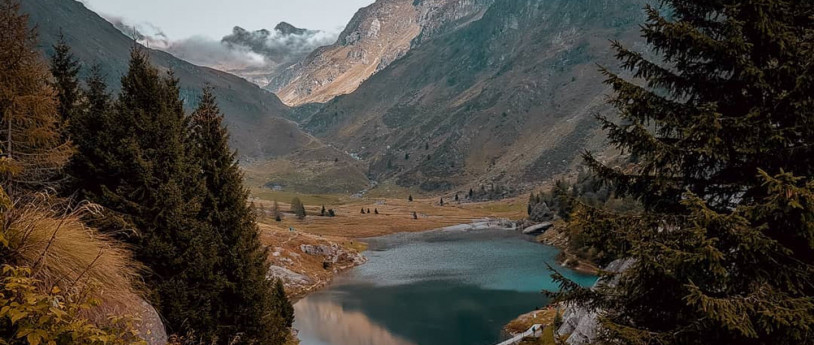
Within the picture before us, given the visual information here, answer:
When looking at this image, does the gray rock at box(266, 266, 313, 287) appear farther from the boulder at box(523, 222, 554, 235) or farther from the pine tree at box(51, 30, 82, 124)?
the boulder at box(523, 222, 554, 235)

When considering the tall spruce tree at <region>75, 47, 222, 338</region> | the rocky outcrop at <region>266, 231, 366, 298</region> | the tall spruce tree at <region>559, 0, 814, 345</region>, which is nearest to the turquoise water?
the rocky outcrop at <region>266, 231, 366, 298</region>

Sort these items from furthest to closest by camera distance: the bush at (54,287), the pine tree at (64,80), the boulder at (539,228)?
the boulder at (539,228), the pine tree at (64,80), the bush at (54,287)

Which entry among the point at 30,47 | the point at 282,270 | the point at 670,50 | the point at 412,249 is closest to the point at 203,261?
the point at 30,47

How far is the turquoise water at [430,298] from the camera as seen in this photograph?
60.7 m

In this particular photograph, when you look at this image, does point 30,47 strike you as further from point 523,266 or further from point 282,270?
point 523,266

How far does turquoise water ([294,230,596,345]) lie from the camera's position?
6066cm

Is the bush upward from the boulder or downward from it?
upward

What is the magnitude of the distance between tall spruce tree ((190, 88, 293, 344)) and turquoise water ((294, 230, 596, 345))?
39212 mm

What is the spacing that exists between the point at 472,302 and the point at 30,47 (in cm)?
6854

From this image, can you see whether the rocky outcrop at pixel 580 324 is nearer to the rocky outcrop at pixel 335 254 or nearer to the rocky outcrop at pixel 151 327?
the rocky outcrop at pixel 151 327

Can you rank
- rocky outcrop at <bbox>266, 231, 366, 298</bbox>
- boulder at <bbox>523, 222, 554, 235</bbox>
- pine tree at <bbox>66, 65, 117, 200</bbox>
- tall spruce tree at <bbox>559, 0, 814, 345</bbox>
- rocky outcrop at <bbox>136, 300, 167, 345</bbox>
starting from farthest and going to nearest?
boulder at <bbox>523, 222, 554, 235</bbox> → rocky outcrop at <bbox>266, 231, 366, 298</bbox> → pine tree at <bbox>66, 65, 117, 200</bbox> → rocky outcrop at <bbox>136, 300, 167, 345</bbox> → tall spruce tree at <bbox>559, 0, 814, 345</bbox>

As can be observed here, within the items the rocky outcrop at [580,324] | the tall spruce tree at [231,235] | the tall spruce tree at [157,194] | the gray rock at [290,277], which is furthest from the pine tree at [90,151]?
the gray rock at [290,277]

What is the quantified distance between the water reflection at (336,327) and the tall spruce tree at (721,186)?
5330 centimetres

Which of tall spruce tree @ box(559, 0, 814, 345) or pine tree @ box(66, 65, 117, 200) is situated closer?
tall spruce tree @ box(559, 0, 814, 345)
